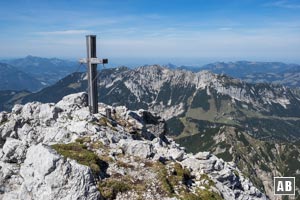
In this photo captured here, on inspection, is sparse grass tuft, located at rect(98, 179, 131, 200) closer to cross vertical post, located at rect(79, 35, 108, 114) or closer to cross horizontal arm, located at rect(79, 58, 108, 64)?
cross horizontal arm, located at rect(79, 58, 108, 64)

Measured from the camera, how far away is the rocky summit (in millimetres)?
22766

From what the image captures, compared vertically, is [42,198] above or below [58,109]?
below

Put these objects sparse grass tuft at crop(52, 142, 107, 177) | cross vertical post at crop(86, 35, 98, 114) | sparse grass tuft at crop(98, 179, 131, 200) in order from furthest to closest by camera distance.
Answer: cross vertical post at crop(86, 35, 98, 114) → sparse grass tuft at crop(52, 142, 107, 177) → sparse grass tuft at crop(98, 179, 131, 200)

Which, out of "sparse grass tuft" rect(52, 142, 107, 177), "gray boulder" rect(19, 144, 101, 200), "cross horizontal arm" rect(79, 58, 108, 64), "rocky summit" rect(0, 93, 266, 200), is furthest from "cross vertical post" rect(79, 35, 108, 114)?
"gray boulder" rect(19, 144, 101, 200)

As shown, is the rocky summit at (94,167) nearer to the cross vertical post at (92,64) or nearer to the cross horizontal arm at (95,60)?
the cross vertical post at (92,64)

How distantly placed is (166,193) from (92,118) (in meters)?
17.3

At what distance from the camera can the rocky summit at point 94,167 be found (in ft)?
74.7

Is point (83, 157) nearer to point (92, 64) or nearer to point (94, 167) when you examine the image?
point (94, 167)

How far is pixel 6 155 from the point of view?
27.8 metres

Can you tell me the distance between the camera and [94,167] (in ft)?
82.2

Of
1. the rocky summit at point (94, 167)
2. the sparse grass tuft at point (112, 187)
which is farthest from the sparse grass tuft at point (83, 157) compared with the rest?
the sparse grass tuft at point (112, 187)

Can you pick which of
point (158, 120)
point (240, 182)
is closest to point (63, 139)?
point (240, 182)

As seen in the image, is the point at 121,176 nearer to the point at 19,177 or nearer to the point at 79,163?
the point at 79,163

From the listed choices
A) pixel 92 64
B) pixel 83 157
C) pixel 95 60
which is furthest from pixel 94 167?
pixel 92 64
